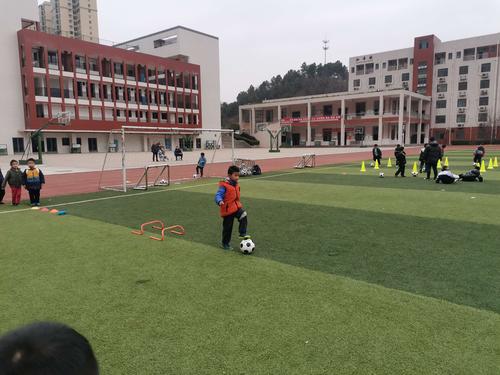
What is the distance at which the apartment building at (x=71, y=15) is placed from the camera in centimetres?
13650

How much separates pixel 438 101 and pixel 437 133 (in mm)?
5850

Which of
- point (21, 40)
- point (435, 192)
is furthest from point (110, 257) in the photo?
point (21, 40)

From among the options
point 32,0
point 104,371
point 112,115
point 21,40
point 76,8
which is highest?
point 76,8

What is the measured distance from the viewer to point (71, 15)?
458 ft

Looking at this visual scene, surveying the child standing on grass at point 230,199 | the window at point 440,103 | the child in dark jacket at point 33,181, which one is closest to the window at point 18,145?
the child in dark jacket at point 33,181

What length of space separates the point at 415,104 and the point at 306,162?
53.8 meters

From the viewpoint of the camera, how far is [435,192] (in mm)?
13594

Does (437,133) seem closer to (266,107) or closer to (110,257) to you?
(266,107)

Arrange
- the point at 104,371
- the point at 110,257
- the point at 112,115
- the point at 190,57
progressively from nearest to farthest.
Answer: the point at 104,371 → the point at 110,257 → the point at 112,115 → the point at 190,57

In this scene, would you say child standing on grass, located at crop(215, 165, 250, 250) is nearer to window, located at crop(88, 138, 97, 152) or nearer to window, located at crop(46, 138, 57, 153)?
window, located at crop(46, 138, 57, 153)

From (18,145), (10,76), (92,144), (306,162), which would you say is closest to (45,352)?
(306,162)

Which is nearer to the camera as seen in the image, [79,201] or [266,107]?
[79,201]

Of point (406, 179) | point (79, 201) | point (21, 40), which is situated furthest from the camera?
point (21, 40)

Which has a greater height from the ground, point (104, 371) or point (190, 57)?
point (190, 57)
